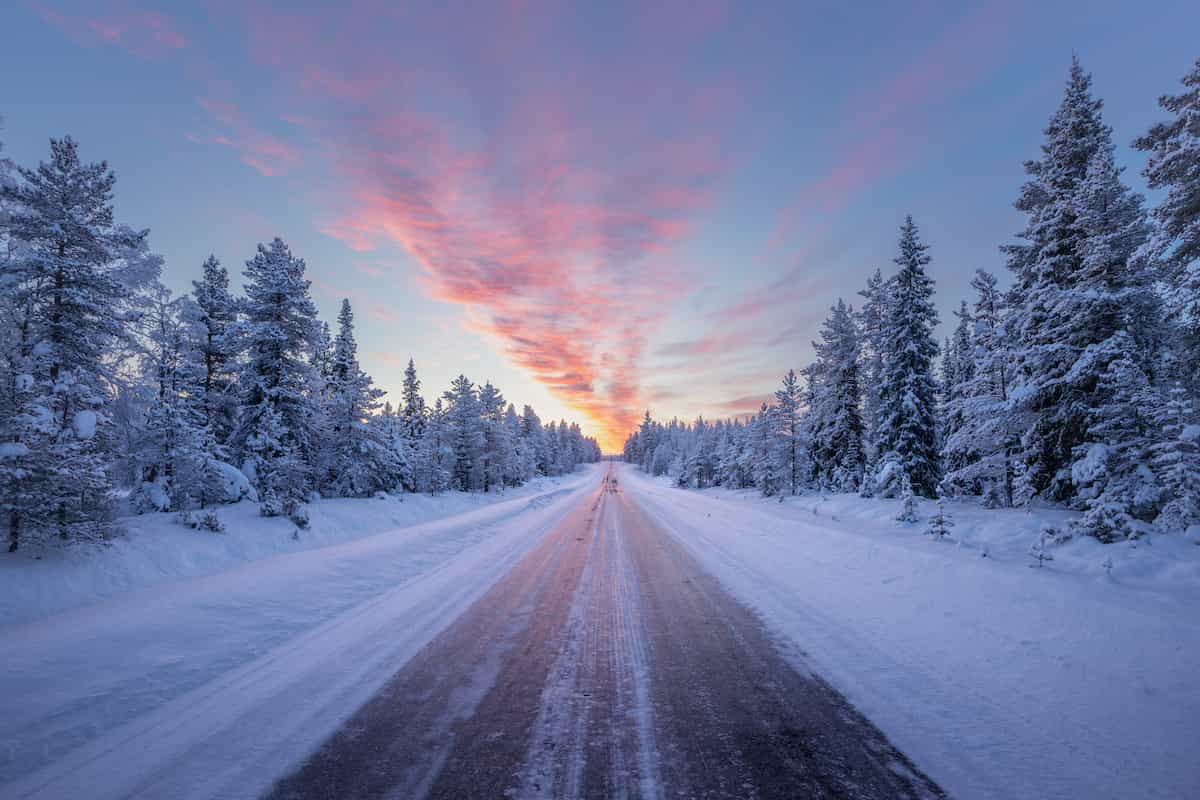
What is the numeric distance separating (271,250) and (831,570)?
24.4 meters

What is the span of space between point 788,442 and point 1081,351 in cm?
2524

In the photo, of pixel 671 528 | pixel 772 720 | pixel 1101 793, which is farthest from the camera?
pixel 671 528

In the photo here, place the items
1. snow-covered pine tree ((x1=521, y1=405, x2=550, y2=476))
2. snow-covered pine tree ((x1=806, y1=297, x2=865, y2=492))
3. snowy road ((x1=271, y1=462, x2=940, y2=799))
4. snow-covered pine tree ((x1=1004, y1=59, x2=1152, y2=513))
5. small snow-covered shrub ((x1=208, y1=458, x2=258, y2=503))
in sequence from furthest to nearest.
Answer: snow-covered pine tree ((x1=521, y1=405, x2=550, y2=476))
snow-covered pine tree ((x1=806, y1=297, x2=865, y2=492))
small snow-covered shrub ((x1=208, y1=458, x2=258, y2=503))
snow-covered pine tree ((x1=1004, y1=59, x2=1152, y2=513))
snowy road ((x1=271, y1=462, x2=940, y2=799))

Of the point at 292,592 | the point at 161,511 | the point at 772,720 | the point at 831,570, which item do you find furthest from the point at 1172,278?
the point at 161,511

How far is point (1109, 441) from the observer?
12008 mm

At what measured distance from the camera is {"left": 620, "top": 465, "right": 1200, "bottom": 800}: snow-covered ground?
3.65m

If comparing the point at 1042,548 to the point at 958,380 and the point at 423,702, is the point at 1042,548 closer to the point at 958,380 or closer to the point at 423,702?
the point at 423,702

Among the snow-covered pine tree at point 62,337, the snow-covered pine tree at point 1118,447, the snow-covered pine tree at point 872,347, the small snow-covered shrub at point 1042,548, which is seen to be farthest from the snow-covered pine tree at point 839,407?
the snow-covered pine tree at point 62,337

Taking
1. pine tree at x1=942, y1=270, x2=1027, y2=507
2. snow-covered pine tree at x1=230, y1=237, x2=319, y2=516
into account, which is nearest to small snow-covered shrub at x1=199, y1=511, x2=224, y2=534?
snow-covered pine tree at x1=230, y1=237, x2=319, y2=516

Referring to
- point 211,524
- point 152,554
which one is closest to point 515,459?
point 211,524

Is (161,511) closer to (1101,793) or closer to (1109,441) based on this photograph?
(1101,793)

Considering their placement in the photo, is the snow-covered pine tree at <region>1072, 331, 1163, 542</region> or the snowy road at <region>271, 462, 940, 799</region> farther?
the snow-covered pine tree at <region>1072, 331, 1163, 542</region>

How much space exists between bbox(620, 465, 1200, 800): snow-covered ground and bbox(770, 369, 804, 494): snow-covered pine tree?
1067 inches

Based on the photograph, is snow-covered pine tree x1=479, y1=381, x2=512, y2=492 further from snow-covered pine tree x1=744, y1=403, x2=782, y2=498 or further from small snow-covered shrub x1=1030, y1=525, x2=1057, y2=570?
small snow-covered shrub x1=1030, y1=525, x2=1057, y2=570
